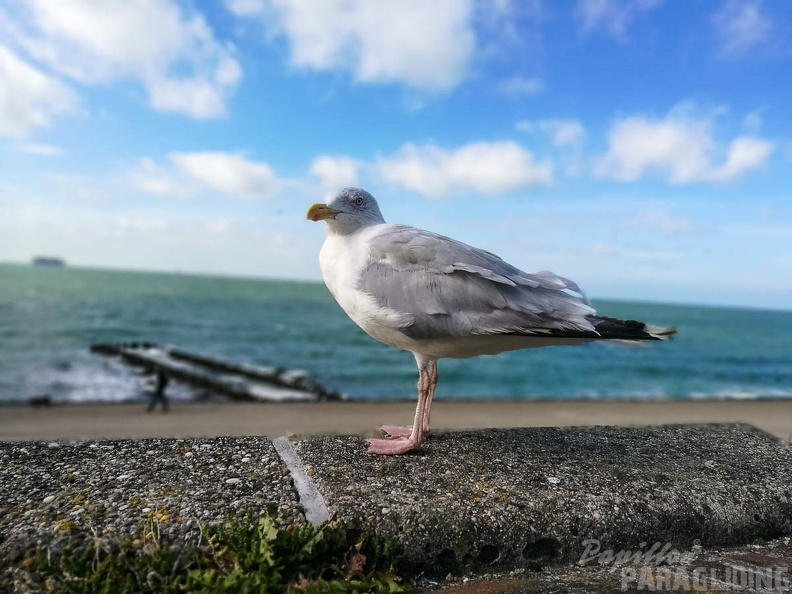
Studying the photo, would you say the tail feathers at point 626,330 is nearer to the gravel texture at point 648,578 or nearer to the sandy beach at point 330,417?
the gravel texture at point 648,578

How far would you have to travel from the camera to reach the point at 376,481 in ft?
7.94

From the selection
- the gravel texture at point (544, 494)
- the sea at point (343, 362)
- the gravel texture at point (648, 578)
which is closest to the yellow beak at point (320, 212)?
the gravel texture at point (544, 494)

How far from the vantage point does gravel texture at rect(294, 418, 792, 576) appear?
2129 mm

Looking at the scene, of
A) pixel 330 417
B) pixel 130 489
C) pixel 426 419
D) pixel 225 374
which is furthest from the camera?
pixel 225 374

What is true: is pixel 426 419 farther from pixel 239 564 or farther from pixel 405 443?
pixel 239 564

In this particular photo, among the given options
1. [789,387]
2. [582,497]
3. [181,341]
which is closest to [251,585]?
[582,497]

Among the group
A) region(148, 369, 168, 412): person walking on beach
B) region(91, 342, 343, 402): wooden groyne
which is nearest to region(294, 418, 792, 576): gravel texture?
region(148, 369, 168, 412): person walking on beach

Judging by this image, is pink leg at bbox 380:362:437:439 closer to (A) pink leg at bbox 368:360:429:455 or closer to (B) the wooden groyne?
(A) pink leg at bbox 368:360:429:455

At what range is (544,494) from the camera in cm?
236

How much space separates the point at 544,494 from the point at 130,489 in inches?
65.5

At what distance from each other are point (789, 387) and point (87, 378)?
25.8m

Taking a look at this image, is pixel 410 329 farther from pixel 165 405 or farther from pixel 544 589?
pixel 165 405

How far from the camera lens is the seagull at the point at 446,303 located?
279 centimetres

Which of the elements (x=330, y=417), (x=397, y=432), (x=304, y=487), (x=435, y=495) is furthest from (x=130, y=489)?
(x=330, y=417)
